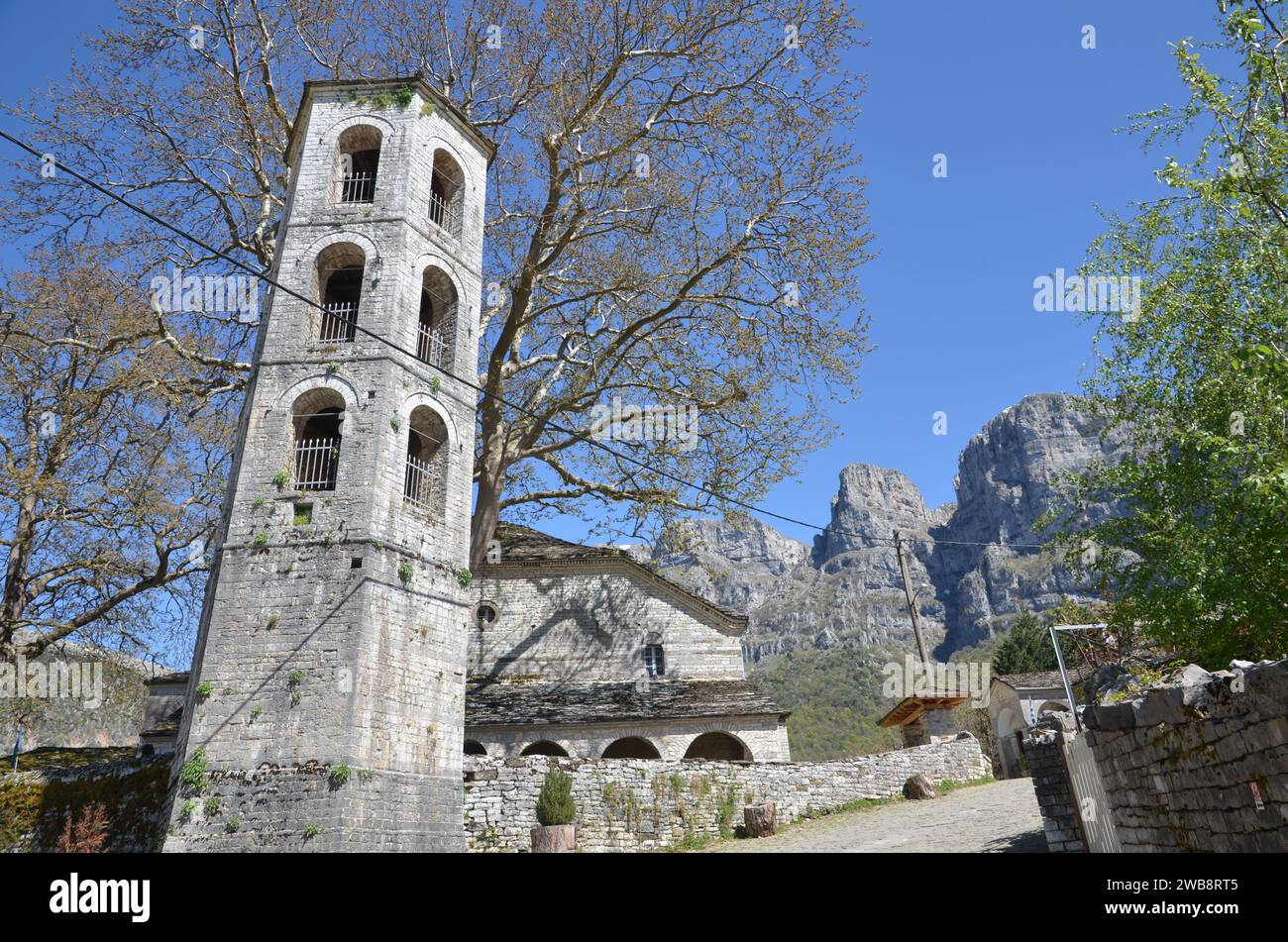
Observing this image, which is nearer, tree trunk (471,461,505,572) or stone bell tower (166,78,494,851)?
stone bell tower (166,78,494,851)

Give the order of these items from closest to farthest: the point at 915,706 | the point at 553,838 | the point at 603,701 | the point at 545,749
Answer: the point at 553,838 < the point at 545,749 < the point at 603,701 < the point at 915,706

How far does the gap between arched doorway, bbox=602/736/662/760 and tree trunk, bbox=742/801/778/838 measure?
5.39 m

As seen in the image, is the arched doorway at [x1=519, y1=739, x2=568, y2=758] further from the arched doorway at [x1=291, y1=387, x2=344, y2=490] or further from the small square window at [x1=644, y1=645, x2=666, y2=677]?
the arched doorway at [x1=291, y1=387, x2=344, y2=490]

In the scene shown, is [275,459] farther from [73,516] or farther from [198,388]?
[73,516]

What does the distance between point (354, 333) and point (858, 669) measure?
348ft

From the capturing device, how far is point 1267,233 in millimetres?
10469

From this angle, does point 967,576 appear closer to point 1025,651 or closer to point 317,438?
point 1025,651

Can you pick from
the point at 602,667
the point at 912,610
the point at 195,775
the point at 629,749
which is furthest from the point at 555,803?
the point at 912,610

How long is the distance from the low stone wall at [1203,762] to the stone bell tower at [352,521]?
11007 millimetres

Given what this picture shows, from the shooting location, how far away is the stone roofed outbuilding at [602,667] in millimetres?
22438

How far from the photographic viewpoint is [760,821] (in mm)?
17750

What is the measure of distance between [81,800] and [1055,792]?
701 inches

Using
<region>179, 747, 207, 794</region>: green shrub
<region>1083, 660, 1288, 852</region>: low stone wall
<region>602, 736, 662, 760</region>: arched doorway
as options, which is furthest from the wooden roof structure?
<region>179, 747, 207, 794</region>: green shrub

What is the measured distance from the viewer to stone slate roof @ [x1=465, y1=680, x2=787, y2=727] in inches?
880
